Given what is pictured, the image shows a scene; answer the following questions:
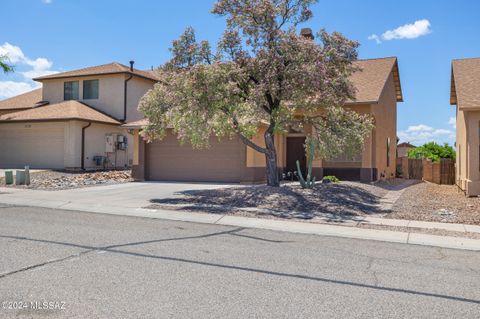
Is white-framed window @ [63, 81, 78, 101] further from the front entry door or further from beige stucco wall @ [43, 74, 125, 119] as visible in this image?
the front entry door

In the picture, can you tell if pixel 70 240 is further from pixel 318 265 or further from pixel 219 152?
pixel 219 152

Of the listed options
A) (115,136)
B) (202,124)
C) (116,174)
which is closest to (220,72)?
(202,124)

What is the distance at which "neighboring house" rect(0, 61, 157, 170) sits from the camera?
26828 mm

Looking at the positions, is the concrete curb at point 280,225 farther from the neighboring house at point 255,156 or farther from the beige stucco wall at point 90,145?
the beige stucco wall at point 90,145

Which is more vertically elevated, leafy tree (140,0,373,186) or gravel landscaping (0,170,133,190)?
leafy tree (140,0,373,186)

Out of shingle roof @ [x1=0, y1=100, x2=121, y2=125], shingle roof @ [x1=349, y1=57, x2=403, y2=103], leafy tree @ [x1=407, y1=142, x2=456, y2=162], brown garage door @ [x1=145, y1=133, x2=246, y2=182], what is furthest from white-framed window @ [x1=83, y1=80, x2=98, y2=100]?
leafy tree @ [x1=407, y1=142, x2=456, y2=162]

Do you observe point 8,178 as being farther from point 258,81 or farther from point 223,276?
point 223,276

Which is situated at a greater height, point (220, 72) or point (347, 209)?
point (220, 72)

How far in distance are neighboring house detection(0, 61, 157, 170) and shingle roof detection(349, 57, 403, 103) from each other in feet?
48.2

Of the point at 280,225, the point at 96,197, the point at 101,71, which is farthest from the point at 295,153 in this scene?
the point at 101,71

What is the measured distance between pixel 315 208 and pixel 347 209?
3.02 feet

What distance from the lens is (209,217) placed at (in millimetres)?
11852

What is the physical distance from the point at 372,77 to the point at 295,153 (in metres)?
5.56

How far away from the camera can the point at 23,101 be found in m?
34.3
